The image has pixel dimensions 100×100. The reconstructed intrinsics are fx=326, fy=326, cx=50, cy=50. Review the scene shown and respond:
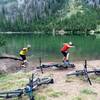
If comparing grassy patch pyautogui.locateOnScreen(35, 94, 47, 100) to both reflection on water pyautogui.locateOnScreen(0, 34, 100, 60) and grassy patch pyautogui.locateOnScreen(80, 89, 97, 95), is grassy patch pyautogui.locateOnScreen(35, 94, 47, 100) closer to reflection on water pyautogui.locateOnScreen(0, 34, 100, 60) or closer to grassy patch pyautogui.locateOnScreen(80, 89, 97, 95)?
grassy patch pyautogui.locateOnScreen(80, 89, 97, 95)

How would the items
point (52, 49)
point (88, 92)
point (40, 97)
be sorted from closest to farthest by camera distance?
point (40, 97)
point (88, 92)
point (52, 49)

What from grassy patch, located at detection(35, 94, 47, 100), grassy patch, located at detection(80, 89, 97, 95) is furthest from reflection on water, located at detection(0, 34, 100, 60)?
grassy patch, located at detection(35, 94, 47, 100)

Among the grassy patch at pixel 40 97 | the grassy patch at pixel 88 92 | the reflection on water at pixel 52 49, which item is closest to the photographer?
the grassy patch at pixel 40 97

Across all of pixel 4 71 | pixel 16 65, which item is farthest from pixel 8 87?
pixel 16 65

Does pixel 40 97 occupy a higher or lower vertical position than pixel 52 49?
higher

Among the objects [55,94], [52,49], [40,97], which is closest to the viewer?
[40,97]

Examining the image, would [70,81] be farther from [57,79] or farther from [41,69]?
[41,69]

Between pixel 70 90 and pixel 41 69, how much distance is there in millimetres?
9523

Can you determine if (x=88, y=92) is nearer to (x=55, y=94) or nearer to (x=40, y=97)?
(x=55, y=94)

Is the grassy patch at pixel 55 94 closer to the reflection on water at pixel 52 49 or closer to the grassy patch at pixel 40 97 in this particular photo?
the grassy patch at pixel 40 97

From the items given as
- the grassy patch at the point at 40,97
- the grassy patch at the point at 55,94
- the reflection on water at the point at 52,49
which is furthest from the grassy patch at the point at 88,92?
the reflection on water at the point at 52,49

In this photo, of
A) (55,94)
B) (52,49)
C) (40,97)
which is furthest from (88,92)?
(52,49)

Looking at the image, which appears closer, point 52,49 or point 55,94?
point 55,94

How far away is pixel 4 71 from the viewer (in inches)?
1565
